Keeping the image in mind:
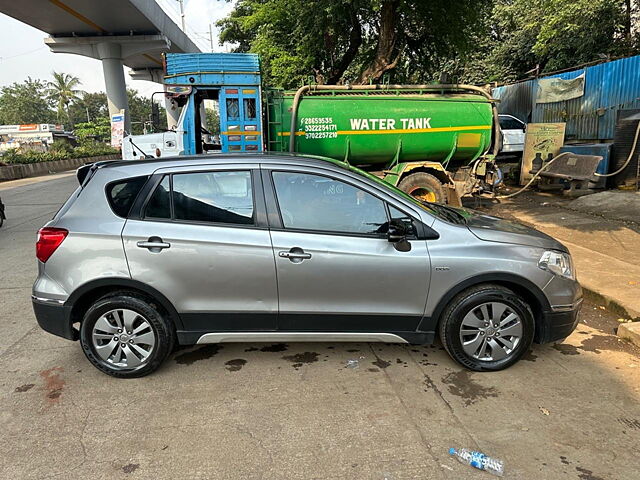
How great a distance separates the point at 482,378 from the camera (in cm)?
341

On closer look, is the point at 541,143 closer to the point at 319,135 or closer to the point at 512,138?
the point at 512,138

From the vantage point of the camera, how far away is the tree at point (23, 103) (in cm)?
7912

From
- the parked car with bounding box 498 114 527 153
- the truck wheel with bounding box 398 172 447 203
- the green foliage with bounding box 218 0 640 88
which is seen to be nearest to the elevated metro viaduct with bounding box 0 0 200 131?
the green foliage with bounding box 218 0 640 88

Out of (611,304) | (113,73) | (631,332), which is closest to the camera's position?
(631,332)

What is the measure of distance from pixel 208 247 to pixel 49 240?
120cm

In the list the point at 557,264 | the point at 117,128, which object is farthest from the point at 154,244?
the point at 117,128

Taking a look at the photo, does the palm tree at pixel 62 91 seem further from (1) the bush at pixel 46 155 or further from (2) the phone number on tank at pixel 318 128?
(2) the phone number on tank at pixel 318 128

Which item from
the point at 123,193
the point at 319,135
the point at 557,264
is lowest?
the point at 557,264

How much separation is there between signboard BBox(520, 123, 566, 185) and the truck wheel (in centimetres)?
462

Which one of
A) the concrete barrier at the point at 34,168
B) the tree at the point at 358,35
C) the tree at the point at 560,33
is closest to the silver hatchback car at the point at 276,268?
the tree at the point at 358,35

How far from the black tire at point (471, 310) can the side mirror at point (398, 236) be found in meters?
0.58

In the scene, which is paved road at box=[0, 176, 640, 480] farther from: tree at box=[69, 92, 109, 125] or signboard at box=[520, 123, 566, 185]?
tree at box=[69, 92, 109, 125]

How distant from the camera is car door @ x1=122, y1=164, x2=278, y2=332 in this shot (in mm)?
3281

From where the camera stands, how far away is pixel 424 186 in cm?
898
